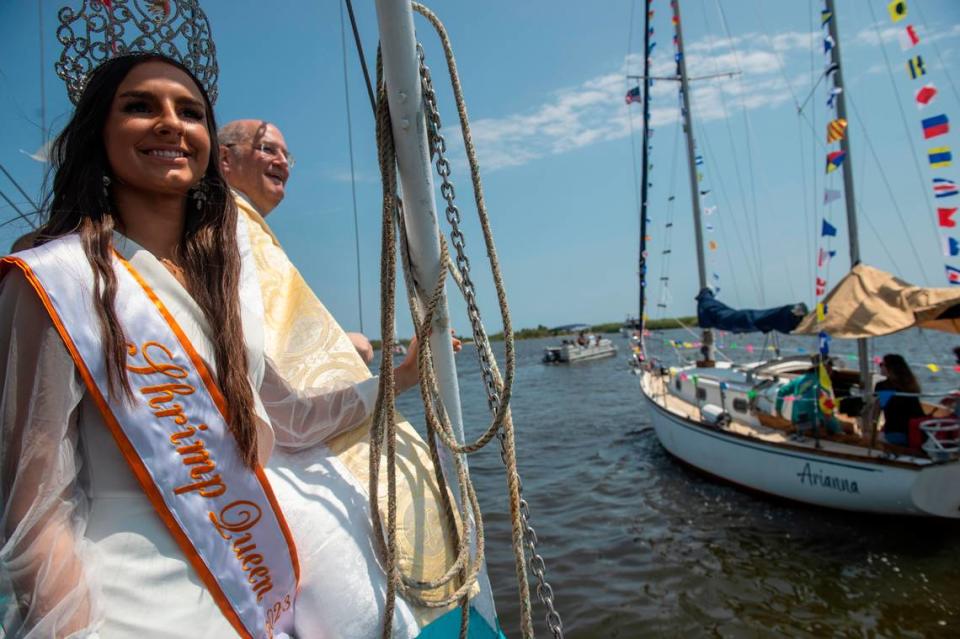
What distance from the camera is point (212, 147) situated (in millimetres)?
1365

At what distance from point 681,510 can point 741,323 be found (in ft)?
12.6

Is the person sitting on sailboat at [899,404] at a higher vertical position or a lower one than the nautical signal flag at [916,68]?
lower

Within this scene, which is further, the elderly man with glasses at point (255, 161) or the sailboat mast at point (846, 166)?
the sailboat mast at point (846, 166)

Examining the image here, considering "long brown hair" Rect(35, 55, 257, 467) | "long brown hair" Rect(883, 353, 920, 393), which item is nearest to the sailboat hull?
"long brown hair" Rect(883, 353, 920, 393)

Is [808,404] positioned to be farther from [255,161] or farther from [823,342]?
[255,161]

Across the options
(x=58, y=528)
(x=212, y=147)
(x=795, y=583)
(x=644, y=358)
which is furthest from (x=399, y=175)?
(x=644, y=358)

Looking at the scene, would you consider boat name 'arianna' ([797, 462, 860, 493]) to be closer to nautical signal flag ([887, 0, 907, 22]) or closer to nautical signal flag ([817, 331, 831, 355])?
nautical signal flag ([817, 331, 831, 355])

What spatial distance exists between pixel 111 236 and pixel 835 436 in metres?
8.14

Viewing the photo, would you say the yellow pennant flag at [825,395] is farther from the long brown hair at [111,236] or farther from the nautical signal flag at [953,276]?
the long brown hair at [111,236]

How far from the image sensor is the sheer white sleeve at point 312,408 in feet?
4.88

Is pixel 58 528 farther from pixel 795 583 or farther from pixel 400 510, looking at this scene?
pixel 795 583

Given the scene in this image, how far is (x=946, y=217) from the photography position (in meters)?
7.39

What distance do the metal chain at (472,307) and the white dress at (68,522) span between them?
2.52 ft

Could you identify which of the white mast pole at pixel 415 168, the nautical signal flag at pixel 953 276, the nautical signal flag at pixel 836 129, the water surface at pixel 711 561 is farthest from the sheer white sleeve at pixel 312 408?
the nautical signal flag at pixel 836 129
